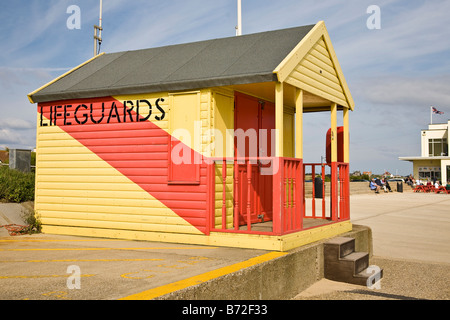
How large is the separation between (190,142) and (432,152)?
6216 cm

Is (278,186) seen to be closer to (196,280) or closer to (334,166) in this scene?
(196,280)

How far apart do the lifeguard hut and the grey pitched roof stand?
0.08 feet

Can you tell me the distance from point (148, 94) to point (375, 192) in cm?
3241

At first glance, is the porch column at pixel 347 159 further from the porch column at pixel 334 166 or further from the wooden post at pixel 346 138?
the porch column at pixel 334 166

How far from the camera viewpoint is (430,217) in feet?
57.7

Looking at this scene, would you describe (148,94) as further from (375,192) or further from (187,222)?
(375,192)

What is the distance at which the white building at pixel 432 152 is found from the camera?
61.6 m

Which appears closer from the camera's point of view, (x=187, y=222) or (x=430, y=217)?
(x=187, y=222)

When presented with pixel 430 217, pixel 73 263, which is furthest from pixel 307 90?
pixel 430 217

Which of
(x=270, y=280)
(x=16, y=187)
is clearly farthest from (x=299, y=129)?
(x=16, y=187)

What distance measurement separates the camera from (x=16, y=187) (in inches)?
407

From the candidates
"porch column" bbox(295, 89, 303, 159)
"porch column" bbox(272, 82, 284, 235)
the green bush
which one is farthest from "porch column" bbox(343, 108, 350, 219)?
the green bush

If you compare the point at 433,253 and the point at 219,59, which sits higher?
the point at 219,59

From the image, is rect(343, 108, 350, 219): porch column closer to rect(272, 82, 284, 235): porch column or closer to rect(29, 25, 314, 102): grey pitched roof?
rect(29, 25, 314, 102): grey pitched roof
